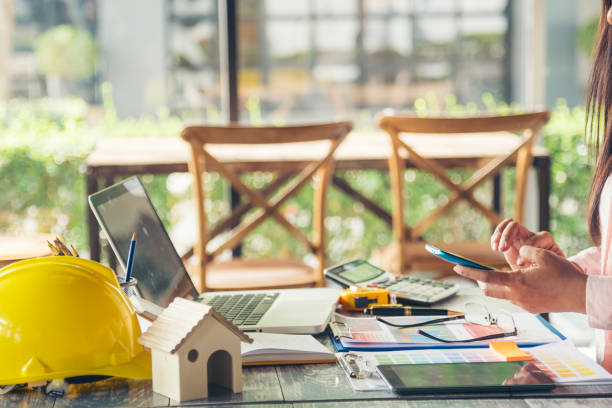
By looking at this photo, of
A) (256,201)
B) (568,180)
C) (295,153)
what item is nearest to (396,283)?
(256,201)

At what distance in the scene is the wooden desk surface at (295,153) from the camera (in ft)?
9.38

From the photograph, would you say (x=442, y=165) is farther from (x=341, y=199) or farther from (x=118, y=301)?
(x=118, y=301)

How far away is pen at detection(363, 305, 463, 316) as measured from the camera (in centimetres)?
140

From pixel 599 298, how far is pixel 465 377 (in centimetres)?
22

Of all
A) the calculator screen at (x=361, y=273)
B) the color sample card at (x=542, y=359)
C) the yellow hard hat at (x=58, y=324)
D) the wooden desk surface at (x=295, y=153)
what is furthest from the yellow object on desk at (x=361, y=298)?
the wooden desk surface at (x=295, y=153)

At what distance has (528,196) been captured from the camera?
152 inches

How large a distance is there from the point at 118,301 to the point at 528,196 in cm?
309

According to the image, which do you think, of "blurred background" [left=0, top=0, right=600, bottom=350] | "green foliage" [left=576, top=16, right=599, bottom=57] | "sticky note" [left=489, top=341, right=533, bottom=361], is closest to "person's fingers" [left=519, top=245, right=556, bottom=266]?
"sticky note" [left=489, top=341, right=533, bottom=361]

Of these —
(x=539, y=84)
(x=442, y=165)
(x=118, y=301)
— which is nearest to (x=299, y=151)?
(x=442, y=165)

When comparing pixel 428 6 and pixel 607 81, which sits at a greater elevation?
pixel 428 6

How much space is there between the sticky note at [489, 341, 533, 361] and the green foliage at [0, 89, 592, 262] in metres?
2.58

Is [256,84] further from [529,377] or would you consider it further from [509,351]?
[529,377]

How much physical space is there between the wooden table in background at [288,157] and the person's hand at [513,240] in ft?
4.88

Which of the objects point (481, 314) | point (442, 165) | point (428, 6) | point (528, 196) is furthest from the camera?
point (428, 6)
